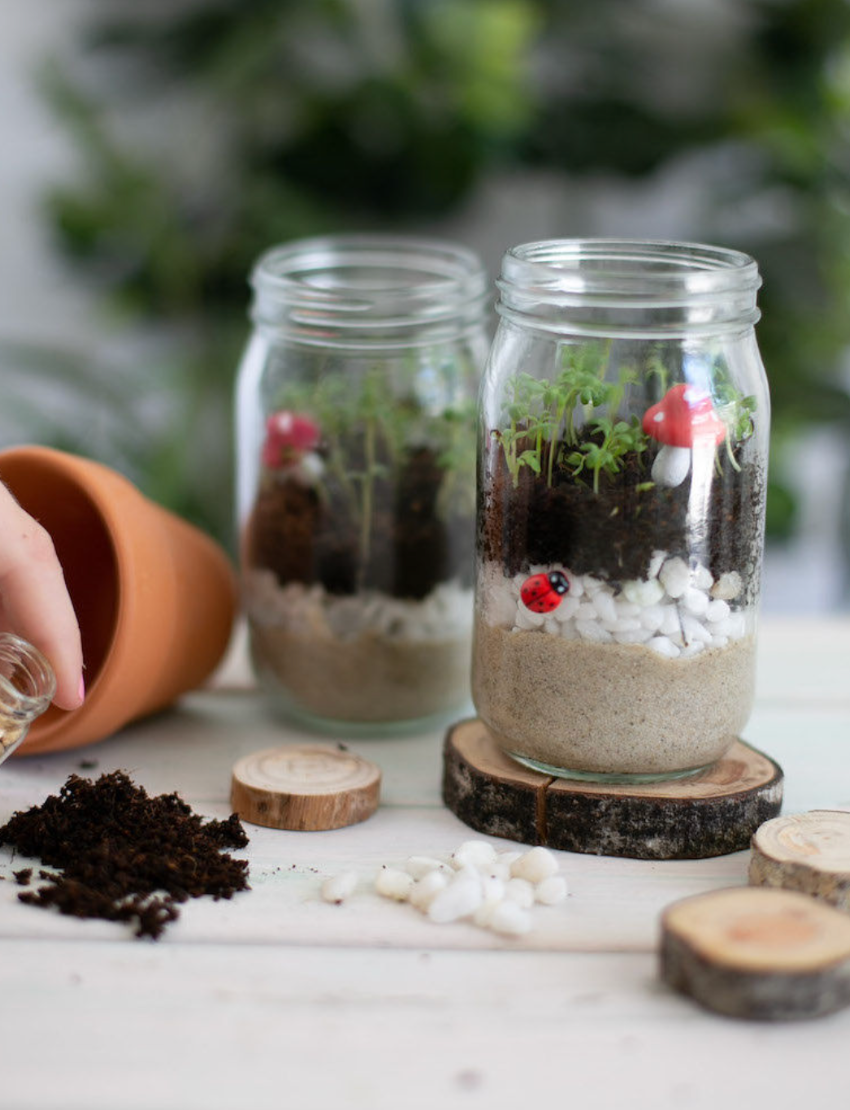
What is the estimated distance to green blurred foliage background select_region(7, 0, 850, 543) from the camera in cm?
217

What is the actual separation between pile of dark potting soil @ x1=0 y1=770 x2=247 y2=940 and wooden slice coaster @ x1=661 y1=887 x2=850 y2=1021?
0.36m

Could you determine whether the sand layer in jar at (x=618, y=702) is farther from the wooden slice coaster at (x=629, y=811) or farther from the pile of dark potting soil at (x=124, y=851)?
the pile of dark potting soil at (x=124, y=851)

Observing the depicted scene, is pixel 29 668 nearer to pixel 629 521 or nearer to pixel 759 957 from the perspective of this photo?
pixel 629 521

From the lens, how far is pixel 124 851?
102 centimetres

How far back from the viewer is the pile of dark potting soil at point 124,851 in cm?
97

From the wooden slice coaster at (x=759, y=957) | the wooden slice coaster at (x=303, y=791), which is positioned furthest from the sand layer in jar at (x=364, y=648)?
the wooden slice coaster at (x=759, y=957)

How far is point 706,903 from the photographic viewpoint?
2.92ft

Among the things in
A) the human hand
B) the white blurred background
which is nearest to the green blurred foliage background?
the white blurred background

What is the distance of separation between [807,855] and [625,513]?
30 centimetres

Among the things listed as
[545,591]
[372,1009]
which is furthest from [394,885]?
[545,591]

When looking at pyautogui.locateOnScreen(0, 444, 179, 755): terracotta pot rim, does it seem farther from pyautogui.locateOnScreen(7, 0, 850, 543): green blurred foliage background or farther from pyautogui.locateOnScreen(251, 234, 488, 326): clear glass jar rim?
pyautogui.locateOnScreen(7, 0, 850, 543): green blurred foliage background

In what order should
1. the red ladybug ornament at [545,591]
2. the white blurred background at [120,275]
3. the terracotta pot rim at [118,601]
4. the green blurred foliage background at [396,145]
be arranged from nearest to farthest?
the red ladybug ornament at [545,591], the terracotta pot rim at [118,601], the green blurred foliage background at [396,145], the white blurred background at [120,275]

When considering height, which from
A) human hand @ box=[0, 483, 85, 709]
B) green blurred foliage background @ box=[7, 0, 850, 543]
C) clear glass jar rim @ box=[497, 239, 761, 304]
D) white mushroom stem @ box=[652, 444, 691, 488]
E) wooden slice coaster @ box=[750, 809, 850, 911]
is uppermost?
green blurred foliage background @ box=[7, 0, 850, 543]

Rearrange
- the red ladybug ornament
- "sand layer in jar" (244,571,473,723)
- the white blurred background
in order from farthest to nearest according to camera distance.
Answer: the white blurred background, "sand layer in jar" (244,571,473,723), the red ladybug ornament
